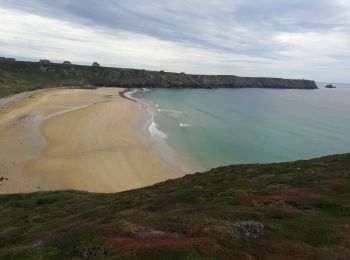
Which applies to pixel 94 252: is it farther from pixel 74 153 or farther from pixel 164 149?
pixel 164 149

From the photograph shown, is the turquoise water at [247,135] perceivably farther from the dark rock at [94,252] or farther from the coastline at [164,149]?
the dark rock at [94,252]

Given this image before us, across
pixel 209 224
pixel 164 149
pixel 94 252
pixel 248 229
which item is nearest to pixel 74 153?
pixel 164 149

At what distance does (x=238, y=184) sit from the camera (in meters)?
26.3

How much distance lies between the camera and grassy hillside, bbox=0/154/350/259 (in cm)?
1284

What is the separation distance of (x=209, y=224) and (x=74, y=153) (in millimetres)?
42445

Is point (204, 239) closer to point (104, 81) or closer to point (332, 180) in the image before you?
point (332, 180)

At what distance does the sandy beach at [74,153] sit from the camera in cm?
4272

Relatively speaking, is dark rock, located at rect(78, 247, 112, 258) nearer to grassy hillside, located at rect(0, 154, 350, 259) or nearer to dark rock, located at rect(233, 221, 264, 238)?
grassy hillside, located at rect(0, 154, 350, 259)

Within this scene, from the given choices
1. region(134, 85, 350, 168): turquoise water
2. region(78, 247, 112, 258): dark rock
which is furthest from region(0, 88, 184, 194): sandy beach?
region(78, 247, 112, 258): dark rock

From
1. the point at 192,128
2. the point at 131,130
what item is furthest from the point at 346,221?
the point at 192,128

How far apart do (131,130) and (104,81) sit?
426 feet

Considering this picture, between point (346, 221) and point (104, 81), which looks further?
point (104, 81)

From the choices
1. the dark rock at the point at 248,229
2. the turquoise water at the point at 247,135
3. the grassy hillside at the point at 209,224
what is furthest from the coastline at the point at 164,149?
the dark rock at the point at 248,229

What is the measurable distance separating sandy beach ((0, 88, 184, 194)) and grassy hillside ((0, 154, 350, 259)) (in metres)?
13.4
